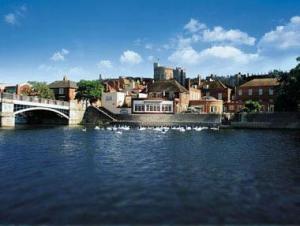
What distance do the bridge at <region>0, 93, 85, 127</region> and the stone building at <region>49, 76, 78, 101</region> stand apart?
61.3 feet

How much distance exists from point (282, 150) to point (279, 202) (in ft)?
71.3

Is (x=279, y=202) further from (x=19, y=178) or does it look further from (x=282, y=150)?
(x=282, y=150)

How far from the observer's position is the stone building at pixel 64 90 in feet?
383

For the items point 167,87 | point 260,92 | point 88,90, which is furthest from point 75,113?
point 260,92

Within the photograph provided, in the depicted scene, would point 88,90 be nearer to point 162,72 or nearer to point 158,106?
point 158,106

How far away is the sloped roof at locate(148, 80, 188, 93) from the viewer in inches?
4178

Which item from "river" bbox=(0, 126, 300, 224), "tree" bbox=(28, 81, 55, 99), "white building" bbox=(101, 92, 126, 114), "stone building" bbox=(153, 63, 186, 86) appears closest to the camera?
"river" bbox=(0, 126, 300, 224)

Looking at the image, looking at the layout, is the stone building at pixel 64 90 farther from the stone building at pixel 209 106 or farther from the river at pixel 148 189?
the river at pixel 148 189

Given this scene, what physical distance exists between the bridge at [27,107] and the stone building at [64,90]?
18686 mm

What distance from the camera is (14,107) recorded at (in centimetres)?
7212

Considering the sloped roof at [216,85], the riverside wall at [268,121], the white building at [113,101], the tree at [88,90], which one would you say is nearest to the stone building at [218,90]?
the sloped roof at [216,85]

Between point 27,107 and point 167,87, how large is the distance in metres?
45.9

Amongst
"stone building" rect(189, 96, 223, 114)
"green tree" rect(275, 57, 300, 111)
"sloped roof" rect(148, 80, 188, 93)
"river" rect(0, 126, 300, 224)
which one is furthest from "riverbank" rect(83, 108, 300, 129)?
"river" rect(0, 126, 300, 224)

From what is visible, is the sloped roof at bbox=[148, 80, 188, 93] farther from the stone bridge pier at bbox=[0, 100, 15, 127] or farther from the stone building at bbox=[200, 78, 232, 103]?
the stone bridge pier at bbox=[0, 100, 15, 127]
